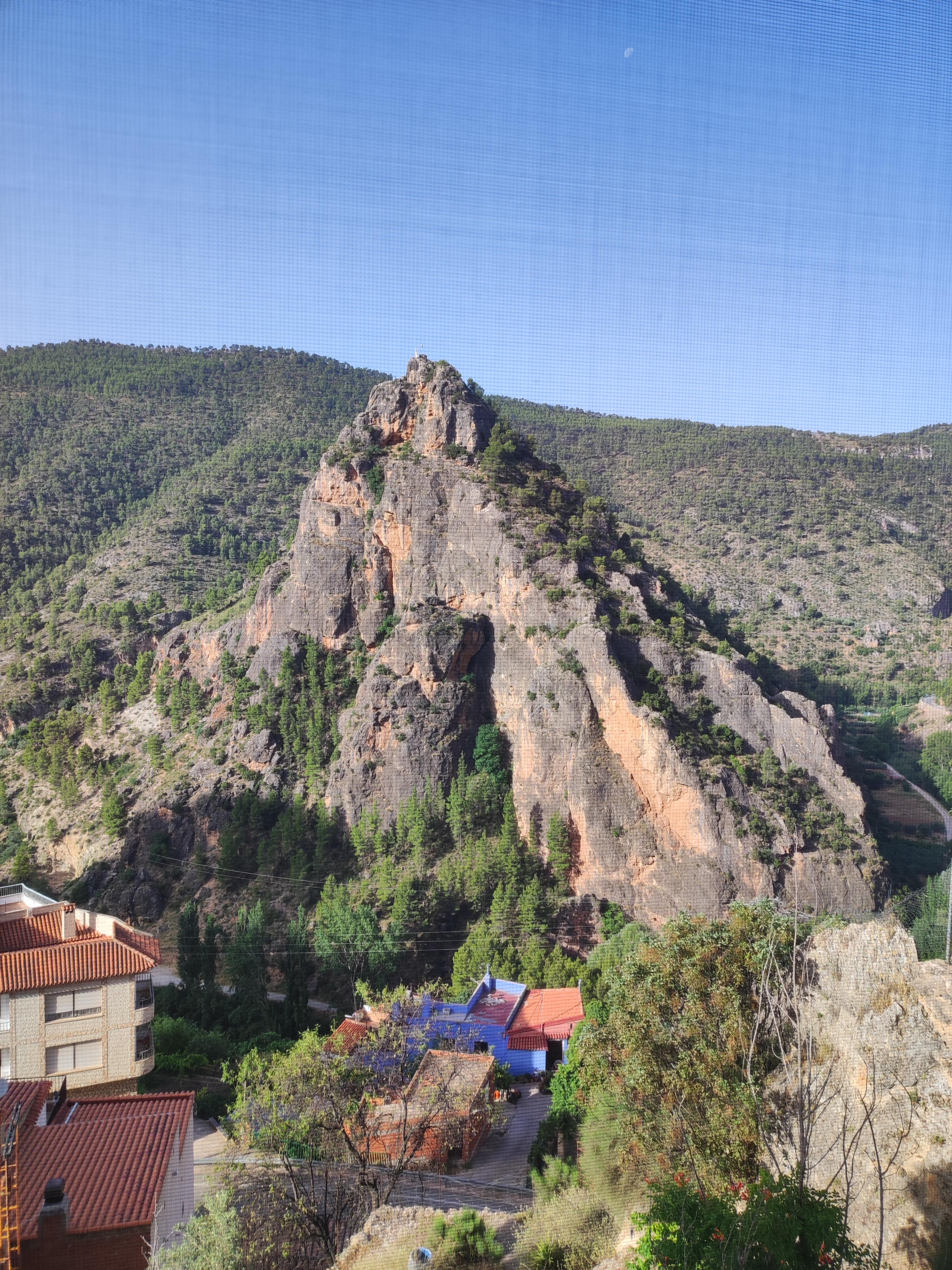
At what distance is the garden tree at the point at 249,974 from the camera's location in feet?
49.3

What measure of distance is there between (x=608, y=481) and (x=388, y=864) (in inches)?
1045

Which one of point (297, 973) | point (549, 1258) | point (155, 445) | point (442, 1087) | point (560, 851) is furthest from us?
point (155, 445)

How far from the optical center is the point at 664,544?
35938 mm

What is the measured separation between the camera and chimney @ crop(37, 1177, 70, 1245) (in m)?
5.74

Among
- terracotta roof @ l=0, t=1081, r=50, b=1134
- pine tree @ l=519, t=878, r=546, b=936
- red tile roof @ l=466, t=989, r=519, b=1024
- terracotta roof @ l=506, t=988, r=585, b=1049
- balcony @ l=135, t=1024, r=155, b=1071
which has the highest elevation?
terracotta roof @ l=0, t=1081, r=50, b=1134

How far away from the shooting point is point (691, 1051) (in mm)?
7141

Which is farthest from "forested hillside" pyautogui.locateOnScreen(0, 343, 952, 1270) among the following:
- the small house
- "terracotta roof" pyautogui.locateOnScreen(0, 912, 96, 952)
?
"terracotta roof" pyautogui.locateOnScreen(0, 912, 96, 952)

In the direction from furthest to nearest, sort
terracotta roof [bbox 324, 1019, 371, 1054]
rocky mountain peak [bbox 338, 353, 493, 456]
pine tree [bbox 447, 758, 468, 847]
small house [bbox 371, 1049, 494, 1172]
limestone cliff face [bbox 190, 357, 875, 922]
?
rocky mountain peak [bbox 338, 353, 493, 456], pine tree [bbox 447, 758, 468, 847], limestone cliff face [bbox 190, 357, 875, 922], terracotta roof [bbox 324, 1019, 371, 1054], small house [bbox 371, 1049, 494, 1172]

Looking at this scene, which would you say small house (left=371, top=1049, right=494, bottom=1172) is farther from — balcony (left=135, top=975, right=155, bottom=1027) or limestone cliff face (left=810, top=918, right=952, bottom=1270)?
limestone cliff face (left=810, top=918, right=952, bottom=1270)

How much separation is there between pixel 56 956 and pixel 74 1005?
562mm

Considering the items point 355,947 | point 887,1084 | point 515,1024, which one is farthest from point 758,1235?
point 355,947

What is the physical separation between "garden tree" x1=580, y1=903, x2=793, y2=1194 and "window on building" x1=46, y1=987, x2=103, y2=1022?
17.5ft

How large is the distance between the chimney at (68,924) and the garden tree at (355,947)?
7.14m

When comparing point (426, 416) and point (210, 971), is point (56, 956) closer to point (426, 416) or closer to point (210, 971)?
point (210, 971)
